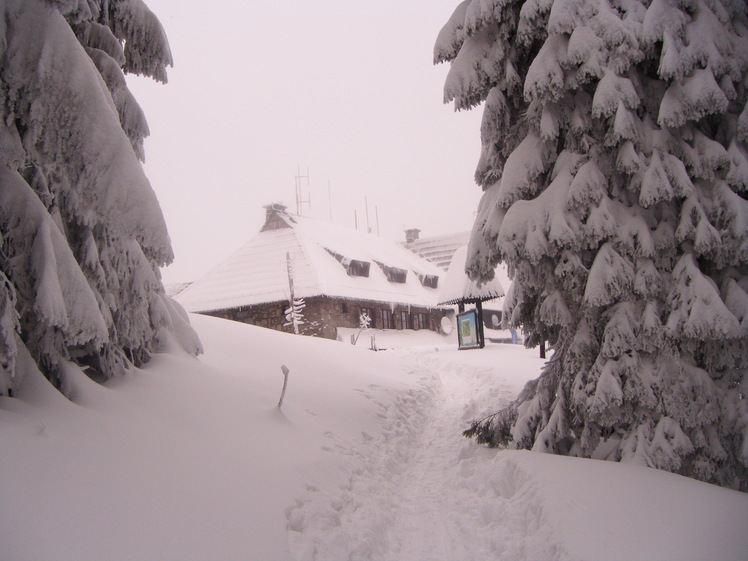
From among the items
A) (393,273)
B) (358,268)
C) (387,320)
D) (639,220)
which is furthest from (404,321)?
(639,220)

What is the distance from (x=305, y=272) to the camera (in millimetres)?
28266

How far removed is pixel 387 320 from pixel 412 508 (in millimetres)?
25880

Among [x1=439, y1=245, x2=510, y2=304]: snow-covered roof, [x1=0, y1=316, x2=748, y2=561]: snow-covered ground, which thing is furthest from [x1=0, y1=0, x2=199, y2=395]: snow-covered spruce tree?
[x1=439, y1=245, x2=510, y2=304]: snow-covered roof

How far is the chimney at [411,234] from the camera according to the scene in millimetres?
49500

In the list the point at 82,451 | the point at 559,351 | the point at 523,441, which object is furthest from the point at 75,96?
the point at 523,441

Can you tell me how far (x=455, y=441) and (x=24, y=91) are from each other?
23.1 feet

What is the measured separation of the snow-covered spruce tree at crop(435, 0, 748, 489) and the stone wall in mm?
22069

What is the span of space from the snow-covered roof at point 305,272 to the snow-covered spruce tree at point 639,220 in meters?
21.5

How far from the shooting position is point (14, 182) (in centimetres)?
355

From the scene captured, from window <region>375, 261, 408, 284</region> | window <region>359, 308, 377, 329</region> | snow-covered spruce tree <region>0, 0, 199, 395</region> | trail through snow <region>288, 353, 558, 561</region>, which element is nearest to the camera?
snow-covered spruce tree <region>0, 0, 199, 395</region>

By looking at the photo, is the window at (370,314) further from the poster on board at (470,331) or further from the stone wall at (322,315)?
the poster on board at (470,331)

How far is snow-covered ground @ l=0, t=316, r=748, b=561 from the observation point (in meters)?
2.81

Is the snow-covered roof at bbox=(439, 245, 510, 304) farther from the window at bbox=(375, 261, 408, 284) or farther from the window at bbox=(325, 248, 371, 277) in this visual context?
the window at bbox=(375, 261, 408, 284)

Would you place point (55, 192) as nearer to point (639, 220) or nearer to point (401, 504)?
point (401, 504)
